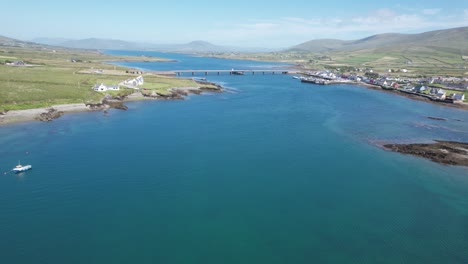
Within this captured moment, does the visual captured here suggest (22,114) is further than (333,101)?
No

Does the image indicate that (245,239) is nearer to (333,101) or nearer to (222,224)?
(222,224)

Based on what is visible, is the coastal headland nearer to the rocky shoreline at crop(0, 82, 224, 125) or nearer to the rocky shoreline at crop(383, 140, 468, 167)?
the rocky shoreline at crop(0, 82, 224, 125)

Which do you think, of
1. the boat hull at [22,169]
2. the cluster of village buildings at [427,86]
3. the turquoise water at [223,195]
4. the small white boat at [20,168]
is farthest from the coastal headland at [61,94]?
the cluster of village buildings at [427,86]

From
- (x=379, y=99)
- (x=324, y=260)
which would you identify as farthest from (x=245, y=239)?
(x=379, y=99)

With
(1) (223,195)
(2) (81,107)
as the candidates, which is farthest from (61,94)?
(1) (223,195)

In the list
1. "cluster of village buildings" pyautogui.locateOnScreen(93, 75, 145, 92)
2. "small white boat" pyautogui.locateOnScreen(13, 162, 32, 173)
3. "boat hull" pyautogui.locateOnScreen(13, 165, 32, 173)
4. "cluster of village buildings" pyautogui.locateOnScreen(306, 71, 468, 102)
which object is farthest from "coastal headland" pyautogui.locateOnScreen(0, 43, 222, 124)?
"cluster of village buildings" pyautogui.locateOnScreen(306, 71, 468, 102)

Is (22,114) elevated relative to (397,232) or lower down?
elevated
